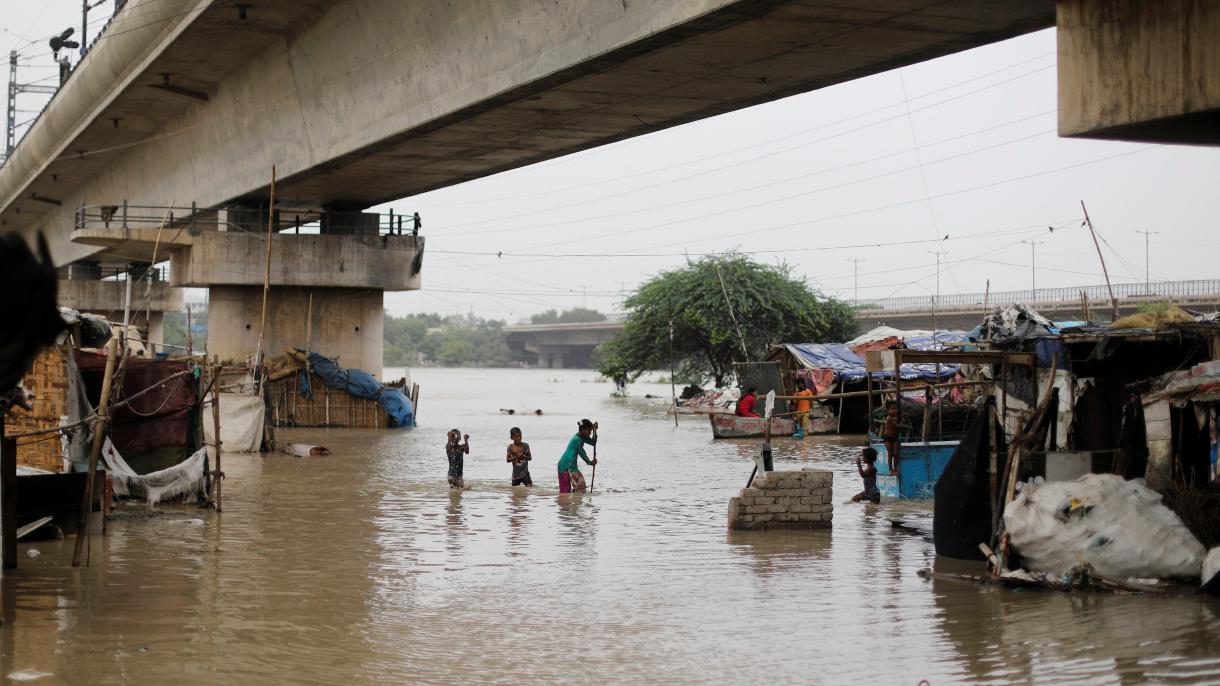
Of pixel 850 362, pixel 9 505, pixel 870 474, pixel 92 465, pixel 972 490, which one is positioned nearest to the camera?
A: pixel 9 505

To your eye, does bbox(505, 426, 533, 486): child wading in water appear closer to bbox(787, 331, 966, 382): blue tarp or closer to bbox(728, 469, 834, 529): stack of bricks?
bbox(728, 469, 834, 529): stack of bricks

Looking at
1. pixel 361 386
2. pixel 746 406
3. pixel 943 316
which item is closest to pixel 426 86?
pixel 746 406

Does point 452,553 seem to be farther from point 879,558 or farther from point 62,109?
point 62,109

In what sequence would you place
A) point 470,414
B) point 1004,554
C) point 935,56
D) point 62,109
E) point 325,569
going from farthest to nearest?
1. point 470,414
2. point 62,109
3. point 935,56
4. point 325,569
5. point 1004,554

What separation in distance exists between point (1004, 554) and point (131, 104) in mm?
25681

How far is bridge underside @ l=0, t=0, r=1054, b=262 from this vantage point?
50.5 feet

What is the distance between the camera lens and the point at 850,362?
107ft

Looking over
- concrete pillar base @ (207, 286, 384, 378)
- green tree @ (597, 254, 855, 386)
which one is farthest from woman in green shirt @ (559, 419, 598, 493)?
green tree @ (597, 254, 855, 386)

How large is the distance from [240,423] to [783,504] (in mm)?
14236

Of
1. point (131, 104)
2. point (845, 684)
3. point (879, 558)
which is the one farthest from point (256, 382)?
point (845, 684)

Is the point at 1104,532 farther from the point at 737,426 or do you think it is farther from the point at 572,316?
the point at 572,316

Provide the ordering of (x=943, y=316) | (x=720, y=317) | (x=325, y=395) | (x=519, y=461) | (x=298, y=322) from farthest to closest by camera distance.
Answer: (x=943, y=316) < (x=720, y=317) < (x=298, y=322) < (x=325, y=395) < (x=519, y=461)

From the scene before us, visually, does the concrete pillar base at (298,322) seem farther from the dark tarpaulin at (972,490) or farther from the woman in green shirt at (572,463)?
the dark tarpaulin at (972,490)

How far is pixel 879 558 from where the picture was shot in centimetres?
1241
